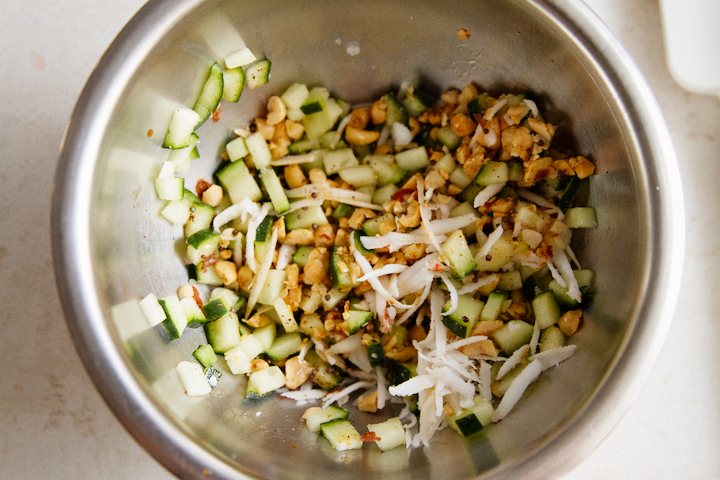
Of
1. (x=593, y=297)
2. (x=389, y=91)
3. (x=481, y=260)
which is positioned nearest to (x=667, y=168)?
(x=593, y=297)

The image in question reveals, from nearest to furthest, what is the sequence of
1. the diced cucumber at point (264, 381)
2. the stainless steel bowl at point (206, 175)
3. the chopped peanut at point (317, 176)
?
the stainless steel bowl at point (206, 175) → the diced cucumber at point (264, 381) → the chopped peanut at point (317, 176)

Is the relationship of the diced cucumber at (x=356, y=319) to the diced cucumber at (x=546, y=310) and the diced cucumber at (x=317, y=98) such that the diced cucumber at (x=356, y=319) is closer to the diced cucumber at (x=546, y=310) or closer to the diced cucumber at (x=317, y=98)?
the diced cucumber at (x=546, y=310)

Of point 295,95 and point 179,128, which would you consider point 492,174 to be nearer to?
point 295,95

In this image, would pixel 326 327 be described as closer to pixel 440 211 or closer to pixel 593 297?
pixel 440 211

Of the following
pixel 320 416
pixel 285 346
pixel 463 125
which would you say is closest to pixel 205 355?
pixel 285 346

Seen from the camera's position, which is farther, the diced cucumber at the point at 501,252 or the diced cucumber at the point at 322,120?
the diced cucumber at the point at 322,120

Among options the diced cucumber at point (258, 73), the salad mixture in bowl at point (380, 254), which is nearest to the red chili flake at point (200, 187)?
the salad mixture in bowl at point (380, 254)
